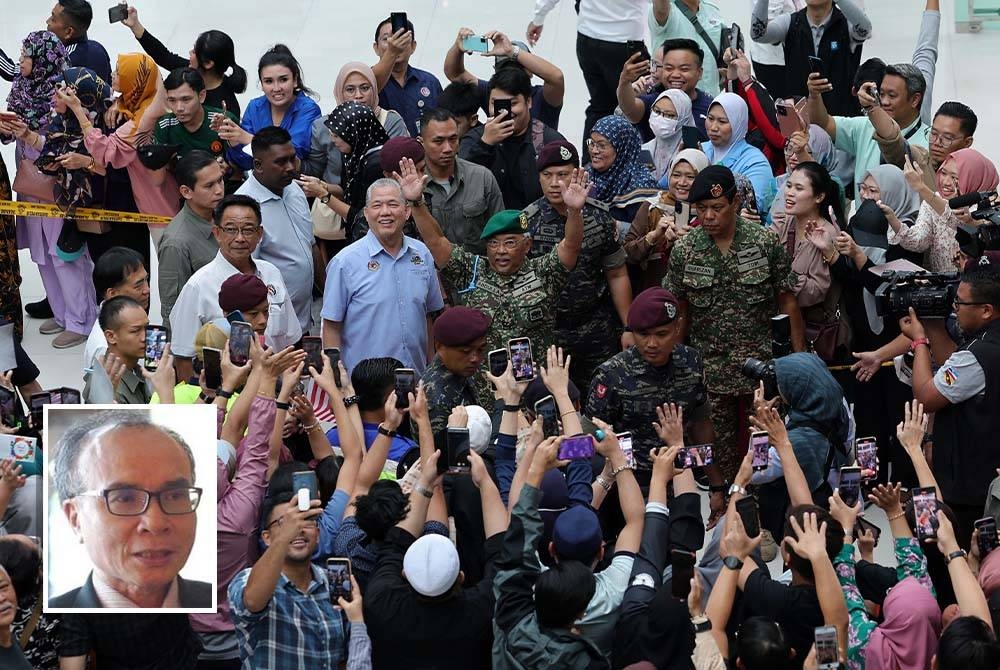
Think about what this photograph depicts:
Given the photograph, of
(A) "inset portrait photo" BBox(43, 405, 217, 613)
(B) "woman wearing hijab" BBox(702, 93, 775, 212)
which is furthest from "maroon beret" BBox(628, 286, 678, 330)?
(A) "inset portrait photo" BBox(43, 405, 217, 613)

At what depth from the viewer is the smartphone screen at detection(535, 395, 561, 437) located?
5508 mm

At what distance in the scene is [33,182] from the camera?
900cm

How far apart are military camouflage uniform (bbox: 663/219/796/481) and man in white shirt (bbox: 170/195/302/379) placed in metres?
1.75

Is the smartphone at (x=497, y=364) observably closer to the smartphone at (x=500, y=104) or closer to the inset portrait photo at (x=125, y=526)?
the inset portrait photo at (x=125, y=526)

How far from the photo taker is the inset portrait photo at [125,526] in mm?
4398

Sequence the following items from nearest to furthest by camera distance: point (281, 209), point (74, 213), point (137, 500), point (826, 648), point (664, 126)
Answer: point (137, 500)
point (826, 648)
point (281, 209)
point (664, 126)
point (74, 213)

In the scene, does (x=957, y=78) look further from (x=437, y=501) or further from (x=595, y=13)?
(x=437, y=501)

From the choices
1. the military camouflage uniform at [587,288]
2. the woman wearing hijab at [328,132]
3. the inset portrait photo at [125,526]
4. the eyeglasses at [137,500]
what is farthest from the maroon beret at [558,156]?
the eyeglasses at [137,500]

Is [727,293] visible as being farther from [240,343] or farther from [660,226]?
[240,343]

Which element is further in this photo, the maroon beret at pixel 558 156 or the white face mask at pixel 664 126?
the white face mask at pixel 664 126

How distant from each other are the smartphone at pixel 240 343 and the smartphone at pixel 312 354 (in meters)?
0.36

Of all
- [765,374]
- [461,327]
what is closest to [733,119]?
[765,374]

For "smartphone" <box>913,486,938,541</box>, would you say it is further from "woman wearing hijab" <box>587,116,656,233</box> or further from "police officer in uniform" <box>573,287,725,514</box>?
"woman wearing hijab" <box>587,116,656,233</box>

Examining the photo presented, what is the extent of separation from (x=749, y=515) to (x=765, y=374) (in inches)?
52.1
